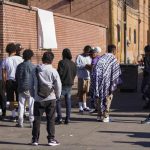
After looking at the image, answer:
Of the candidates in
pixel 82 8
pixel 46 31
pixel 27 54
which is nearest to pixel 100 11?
pixel 82 8

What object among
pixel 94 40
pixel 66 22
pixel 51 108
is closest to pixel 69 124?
pixel 51 108

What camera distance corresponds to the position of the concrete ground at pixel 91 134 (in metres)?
10.6

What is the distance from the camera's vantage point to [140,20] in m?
50.6

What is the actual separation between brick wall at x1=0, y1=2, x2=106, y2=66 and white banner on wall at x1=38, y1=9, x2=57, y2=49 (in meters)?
0.26

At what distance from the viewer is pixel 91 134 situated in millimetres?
12023

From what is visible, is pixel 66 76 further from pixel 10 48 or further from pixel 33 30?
pixel 33 30

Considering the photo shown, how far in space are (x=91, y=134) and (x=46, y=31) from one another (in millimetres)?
10508

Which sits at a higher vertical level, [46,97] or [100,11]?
[100,11]

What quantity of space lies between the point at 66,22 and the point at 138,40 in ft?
78.4

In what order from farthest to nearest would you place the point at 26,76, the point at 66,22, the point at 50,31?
the point at 66,22 → the point at 50,31 → the point at 26,76

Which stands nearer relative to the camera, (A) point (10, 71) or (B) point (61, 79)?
(B) point (61, 79)

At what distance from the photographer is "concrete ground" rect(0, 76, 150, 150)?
10594 millimetres

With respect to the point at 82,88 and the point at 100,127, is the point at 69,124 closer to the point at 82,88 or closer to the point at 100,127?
the point at 100,127

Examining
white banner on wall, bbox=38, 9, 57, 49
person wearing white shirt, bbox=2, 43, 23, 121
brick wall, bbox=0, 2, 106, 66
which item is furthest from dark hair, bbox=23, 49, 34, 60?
white banner on wall, bbox=38, 9, 57, 49
